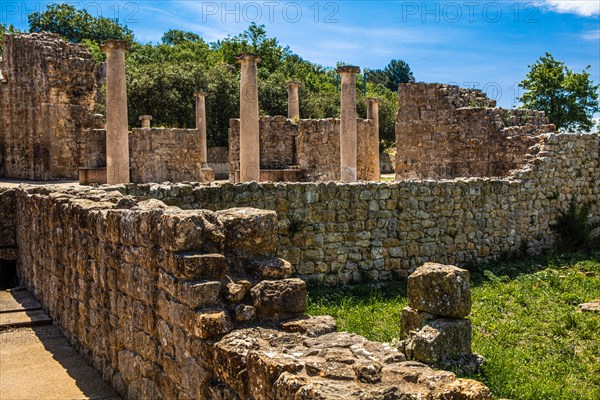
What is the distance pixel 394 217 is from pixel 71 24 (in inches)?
2381

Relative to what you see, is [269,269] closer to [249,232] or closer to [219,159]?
[249,232]

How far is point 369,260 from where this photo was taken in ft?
36.9

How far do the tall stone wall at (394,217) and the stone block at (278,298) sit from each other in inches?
228

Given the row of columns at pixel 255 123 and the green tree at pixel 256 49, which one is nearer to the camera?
the row of columns at pixel 255 123

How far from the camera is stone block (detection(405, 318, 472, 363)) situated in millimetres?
6750

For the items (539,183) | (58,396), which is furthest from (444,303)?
(539,183)

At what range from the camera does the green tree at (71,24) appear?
63.4 meters

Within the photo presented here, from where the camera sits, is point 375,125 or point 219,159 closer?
point 375,125

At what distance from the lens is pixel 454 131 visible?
1827cm

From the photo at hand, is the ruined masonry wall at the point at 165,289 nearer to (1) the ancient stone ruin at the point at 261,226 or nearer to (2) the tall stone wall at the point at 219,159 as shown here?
(1) the ancient stone ruin at the point at 261,226

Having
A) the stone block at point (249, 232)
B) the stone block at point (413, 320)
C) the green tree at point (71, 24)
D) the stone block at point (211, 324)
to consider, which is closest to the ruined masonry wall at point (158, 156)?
the stone block at point (413, 320)

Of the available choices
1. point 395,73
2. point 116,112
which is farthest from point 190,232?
point 395,73

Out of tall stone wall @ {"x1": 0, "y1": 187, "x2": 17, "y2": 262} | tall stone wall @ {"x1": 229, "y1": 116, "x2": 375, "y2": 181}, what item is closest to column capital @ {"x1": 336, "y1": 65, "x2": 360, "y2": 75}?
tall stone wall @ {"x1": 229, "y1": 116, "x2": 375, "y2": 181}

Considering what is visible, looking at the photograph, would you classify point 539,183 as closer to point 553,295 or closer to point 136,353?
point 553,295
